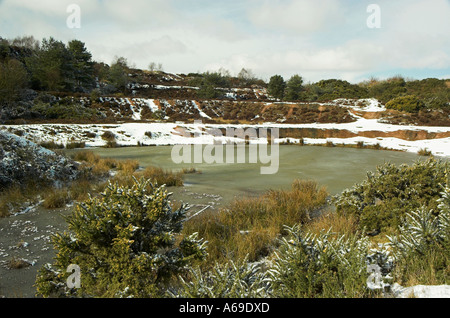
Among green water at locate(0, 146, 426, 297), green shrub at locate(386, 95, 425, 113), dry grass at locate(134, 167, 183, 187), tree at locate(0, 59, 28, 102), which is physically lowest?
green water at locate(0, 146, 426, 297)

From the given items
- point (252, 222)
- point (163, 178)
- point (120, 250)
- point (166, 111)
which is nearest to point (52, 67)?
point (166, 111)

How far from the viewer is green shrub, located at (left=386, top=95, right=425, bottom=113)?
32.4 meters

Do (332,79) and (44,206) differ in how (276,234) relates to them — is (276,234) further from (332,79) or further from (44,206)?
(332,79)

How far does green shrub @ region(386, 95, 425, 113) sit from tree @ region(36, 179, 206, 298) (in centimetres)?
3638

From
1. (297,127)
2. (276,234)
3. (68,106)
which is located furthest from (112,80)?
(276,234)

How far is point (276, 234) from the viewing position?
15.7 feet

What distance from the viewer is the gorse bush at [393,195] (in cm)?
480

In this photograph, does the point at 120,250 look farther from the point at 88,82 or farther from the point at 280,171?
the point at 88,82

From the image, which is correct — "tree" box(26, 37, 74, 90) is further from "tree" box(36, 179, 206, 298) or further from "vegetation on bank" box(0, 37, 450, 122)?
"tree" box(36, 179, 206, 298)

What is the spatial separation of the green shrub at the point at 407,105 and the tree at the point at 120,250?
36.4 meters

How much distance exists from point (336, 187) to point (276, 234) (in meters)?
5.25

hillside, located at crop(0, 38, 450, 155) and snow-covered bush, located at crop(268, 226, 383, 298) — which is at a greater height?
hillside, located at crop(0, 38, 450, 155)

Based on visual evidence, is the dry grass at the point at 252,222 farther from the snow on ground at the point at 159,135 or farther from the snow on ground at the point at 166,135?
the snow on ground at the point at 159,135

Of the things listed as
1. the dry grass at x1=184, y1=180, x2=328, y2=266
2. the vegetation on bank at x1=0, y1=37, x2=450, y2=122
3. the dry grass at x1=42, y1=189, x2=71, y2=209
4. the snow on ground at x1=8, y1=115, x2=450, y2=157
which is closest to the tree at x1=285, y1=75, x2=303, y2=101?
the vegetation on bank at x1=0, y1=37, x2=450, y2=122
